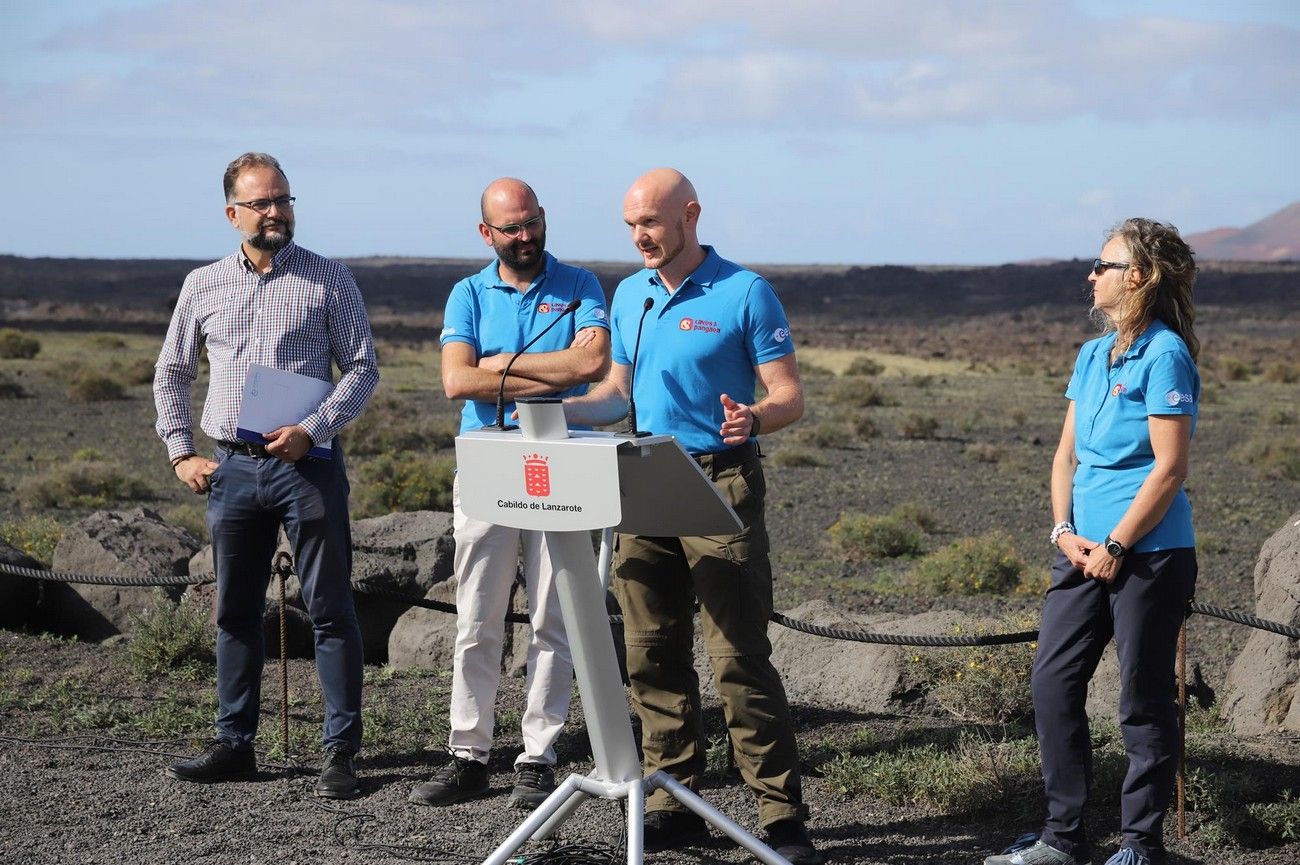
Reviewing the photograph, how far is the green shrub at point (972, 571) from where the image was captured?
11.5 meters

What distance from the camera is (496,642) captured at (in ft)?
17.5

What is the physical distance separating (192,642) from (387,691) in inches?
44.5

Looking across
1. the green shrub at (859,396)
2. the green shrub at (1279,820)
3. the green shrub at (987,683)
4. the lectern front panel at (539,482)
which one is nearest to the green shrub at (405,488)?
the green shrub at (987,683)

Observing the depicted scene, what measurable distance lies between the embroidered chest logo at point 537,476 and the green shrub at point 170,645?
14.2 ft

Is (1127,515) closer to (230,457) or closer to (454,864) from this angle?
(454,864)

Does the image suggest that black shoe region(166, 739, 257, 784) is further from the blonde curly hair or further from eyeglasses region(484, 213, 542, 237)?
the blonde curly hair

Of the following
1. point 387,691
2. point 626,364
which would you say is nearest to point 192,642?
point 387,691

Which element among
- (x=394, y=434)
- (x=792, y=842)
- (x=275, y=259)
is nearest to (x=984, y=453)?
(x=394, y=434)

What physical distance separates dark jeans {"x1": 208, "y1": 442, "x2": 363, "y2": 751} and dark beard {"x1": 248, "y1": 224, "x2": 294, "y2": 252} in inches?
29.7

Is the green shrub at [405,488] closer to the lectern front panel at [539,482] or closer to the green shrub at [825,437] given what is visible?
the green shrub at [825,437]

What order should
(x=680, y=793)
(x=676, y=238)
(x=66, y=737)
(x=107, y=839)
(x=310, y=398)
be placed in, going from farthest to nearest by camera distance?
(x=66, y=737)
(x=310, y=398)
(x=107, y=839)
(x=676, y=238)
(x=680, y=793)

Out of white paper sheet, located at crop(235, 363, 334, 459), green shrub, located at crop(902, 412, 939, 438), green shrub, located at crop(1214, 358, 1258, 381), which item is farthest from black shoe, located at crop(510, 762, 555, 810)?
green shrub, located at crop(1214, 358, 1258, 381)

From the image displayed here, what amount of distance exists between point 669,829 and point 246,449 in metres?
2.00

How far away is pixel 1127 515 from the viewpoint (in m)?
4.16
